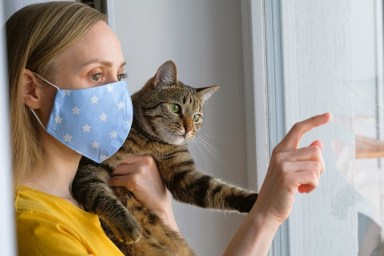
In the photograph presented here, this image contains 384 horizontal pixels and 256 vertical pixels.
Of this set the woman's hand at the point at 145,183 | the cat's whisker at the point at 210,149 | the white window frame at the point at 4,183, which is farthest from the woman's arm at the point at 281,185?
the cat's whisker at the point at 210,149

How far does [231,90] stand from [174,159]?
0.78 metres

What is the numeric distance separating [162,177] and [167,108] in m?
0.25

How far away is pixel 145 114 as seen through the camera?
165 centimetres

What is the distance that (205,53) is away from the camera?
2260mm

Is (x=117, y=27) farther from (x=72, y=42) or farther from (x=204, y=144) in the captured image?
(x=72, y=42)

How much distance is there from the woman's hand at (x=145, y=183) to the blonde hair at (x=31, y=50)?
0.31 meters

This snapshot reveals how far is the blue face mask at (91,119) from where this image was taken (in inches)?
46.6

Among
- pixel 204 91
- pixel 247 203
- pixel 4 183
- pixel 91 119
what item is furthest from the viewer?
pixel 204 91

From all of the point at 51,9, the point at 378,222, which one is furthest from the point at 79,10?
the point at 378,222

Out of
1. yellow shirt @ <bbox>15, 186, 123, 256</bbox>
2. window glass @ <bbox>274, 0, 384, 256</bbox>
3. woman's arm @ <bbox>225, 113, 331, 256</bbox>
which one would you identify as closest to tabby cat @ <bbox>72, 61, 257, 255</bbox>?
yellow shirt @ <bbox>15, 186, 123, 256</bbox>

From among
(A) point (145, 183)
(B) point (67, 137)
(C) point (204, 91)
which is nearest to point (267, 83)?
(C) point (204, 91)

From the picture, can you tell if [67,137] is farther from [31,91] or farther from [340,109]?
[340,109]

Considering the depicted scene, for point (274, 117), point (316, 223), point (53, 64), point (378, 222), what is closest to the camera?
point (53, 64)

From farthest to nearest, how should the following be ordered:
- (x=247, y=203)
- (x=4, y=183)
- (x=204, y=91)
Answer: (x=204, y=91), (x=247, y=203), (x=4, y=183)
